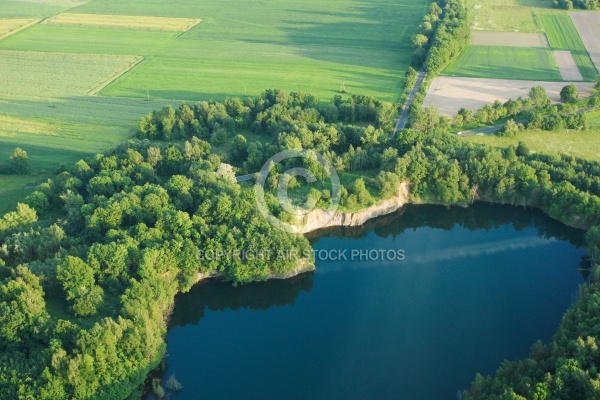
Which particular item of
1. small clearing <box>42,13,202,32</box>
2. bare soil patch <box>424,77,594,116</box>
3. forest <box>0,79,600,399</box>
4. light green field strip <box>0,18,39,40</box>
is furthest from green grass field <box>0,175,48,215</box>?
small clearing <box>42,13,202,32</box>

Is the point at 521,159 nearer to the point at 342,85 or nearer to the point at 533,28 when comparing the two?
the point at 342,85

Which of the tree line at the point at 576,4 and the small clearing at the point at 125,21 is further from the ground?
the tree line at the point at 576,4

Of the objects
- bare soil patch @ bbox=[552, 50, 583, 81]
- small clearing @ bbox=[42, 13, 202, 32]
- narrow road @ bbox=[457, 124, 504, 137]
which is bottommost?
narrow road @ bbox=[457, 124, 504, 137]

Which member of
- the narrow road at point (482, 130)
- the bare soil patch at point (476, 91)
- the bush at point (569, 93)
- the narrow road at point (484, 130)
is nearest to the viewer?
the narrow road at point (482, 130)

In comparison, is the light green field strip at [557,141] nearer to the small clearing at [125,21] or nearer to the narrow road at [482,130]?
the narrow road at [482,130]

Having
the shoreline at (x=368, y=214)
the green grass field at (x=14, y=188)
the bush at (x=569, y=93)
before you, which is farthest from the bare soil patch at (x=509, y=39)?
the green grass field at (x=14, y=188)

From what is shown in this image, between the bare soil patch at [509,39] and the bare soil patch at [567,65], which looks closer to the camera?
the bare soil patch at [567,65]

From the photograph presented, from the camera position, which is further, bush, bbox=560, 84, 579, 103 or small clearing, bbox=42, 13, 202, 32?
small clearing, bbox=42, 13, 202, 32

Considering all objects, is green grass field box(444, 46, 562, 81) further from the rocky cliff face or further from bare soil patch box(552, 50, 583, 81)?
the rocky cliff face
